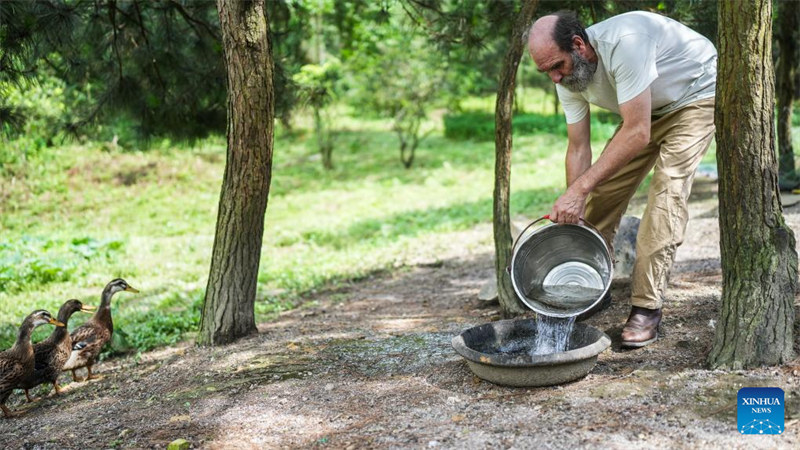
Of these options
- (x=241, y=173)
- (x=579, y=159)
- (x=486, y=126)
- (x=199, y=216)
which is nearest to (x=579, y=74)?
(x=579, y=159)

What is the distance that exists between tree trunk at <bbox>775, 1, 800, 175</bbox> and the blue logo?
6.89 m

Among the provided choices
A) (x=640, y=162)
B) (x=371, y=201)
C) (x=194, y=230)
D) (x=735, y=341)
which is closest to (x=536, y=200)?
(x=371, y=201)

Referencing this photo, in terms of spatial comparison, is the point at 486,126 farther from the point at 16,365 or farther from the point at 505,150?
the point at 16,365

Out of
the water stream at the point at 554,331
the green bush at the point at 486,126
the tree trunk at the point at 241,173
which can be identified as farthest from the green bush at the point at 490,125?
the water stream at the point at 554,331

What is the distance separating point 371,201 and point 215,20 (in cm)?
618

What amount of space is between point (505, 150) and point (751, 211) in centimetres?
188

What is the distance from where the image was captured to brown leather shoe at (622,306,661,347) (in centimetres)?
384

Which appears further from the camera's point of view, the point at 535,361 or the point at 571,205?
the point at 571,205

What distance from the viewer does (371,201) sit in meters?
12.9

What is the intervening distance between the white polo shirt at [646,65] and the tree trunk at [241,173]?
1.87m

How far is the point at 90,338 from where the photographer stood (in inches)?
195

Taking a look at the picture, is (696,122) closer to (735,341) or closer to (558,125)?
(735,341)

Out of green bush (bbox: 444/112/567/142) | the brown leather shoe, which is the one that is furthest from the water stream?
green bush (bbox: 444/112/567/142)

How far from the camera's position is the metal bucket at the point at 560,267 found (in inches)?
151
